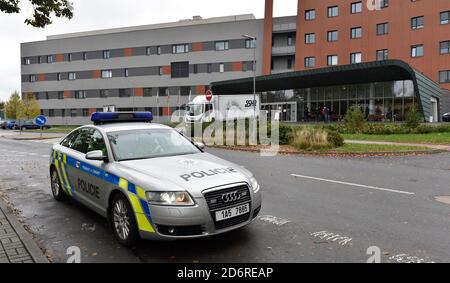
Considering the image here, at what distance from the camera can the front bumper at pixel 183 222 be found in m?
4.26

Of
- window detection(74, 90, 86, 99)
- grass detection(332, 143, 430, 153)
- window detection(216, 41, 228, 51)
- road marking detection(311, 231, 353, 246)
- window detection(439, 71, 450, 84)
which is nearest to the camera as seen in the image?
road marking detection(311, 231, 353, 246)

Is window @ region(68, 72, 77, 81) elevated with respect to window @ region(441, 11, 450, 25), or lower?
lower

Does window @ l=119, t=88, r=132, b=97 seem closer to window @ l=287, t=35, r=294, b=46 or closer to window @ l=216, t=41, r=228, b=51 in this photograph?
window @ l=216, t=41, r=228, b=51

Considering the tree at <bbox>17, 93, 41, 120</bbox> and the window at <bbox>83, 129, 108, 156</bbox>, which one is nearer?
the window at <bbox>83, 129, 108, 156</bbox>

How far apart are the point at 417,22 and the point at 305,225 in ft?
141

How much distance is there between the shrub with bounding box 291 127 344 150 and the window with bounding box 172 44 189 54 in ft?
137

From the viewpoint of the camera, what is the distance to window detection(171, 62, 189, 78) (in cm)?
5584

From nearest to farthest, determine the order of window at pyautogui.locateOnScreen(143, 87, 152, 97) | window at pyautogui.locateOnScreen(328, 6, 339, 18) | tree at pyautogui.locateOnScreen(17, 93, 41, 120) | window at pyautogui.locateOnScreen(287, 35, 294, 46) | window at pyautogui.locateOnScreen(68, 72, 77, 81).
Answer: window at pyautogui.locateOnScreen(328, 6, 339, 18)
window at pyautogui.locateOnScreen(287, 35, 294, 46)
tree at pyautogui.locateOnScreen(17, 93, 41, 120)
window at pyautogui.locateOnScreen(143, 87, 152, 97)
window at pyautogui.locateOnScreen(68, 72, 77, 81)

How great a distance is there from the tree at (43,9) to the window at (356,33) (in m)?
41.5

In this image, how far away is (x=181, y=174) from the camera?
4.61 meters

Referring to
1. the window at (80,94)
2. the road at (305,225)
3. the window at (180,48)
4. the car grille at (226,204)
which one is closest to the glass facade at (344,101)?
the window at (180,48)

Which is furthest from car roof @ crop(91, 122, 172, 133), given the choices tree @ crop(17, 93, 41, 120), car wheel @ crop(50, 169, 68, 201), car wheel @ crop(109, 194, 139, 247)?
tree @ crop(17, 93, 41, 120)

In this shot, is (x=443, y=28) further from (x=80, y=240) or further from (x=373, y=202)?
(x=80, y=240)

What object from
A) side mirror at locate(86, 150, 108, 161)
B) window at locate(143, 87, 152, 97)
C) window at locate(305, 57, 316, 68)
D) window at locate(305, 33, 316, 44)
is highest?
window at locate(305, 33, 316, 44)
